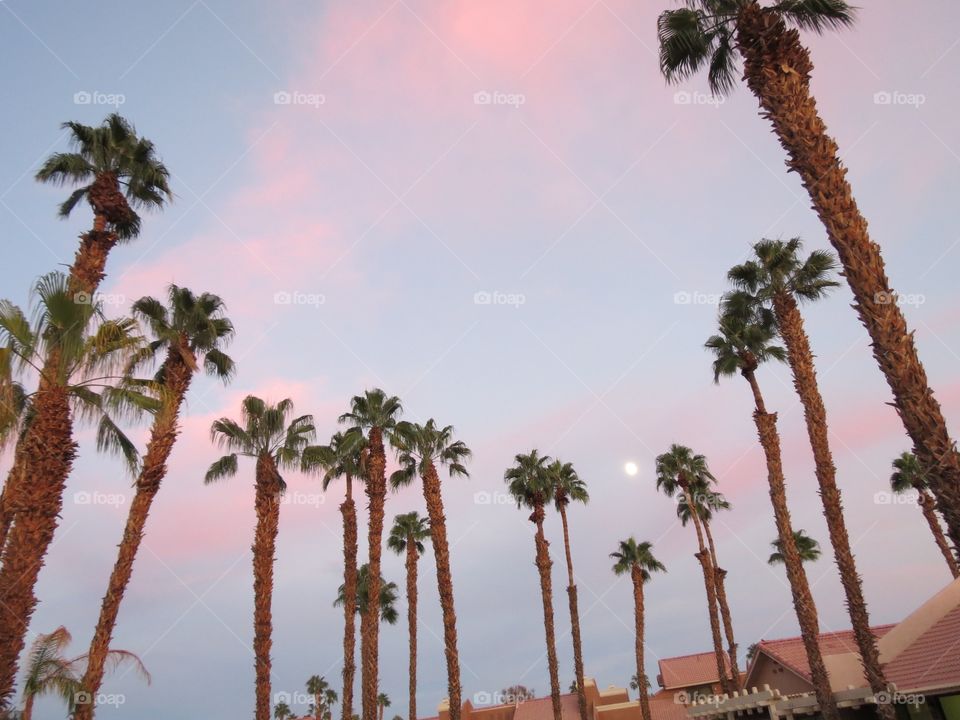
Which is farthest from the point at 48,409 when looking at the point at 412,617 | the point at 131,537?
the point at 412,617

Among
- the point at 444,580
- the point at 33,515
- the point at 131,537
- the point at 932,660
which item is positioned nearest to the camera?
the point at 33,515

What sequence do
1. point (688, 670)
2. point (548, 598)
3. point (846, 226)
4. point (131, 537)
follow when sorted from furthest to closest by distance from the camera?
point (688, 670)
point (548, 598)
point (131, 537)
point (846, 226)

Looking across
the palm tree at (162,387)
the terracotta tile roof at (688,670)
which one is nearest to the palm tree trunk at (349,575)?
the palm tree at (162,387)

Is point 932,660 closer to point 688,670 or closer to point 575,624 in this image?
point 575,624

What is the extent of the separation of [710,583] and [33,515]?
37712 millimetres

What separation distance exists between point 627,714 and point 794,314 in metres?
32.9

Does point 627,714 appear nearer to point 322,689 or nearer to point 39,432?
point 39,432

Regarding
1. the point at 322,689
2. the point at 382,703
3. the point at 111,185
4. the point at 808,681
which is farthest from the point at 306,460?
the point at 322,689

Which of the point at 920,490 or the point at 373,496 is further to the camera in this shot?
the point at 920,490

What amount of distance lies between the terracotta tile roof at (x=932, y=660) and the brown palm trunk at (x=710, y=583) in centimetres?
1446

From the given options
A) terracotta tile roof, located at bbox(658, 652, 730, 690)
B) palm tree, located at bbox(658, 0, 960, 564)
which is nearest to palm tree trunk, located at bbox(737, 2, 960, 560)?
palm tree, located at bbox(658, 0, 960, 564)

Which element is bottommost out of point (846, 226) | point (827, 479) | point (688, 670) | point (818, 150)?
point (688, 670)

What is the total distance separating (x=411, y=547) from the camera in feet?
141

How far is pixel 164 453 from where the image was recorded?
1723 cm
